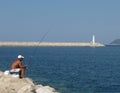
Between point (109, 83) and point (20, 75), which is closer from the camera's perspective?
point (20, 75)

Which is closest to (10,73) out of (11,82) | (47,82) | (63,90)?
(11,82)

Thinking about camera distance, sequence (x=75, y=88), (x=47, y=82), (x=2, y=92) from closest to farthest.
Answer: (x=2, y=92), (x=75, y=88), (x=47, y=82)

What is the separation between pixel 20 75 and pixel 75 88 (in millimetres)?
9976

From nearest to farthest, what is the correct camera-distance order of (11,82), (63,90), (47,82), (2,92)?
(2,92) → (11,82) → (63,90) → (47,82)

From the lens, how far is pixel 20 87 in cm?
2041

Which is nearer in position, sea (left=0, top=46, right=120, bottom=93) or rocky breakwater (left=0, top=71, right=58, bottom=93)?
rocky breakwater (left=0, top=71, right=58, bottom=93)

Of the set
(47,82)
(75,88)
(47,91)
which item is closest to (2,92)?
(47,91)

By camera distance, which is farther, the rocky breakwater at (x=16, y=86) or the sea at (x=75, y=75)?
the sea at (x=75, y=75)

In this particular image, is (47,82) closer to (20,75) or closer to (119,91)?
(119,91)

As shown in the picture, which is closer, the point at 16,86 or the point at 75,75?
the point at 16,86

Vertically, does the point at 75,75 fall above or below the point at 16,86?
above

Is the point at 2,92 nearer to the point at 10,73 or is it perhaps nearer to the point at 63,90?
the point at 10,73

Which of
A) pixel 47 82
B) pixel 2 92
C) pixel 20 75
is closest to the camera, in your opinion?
pixel 2 92

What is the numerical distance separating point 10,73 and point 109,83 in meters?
15.4
